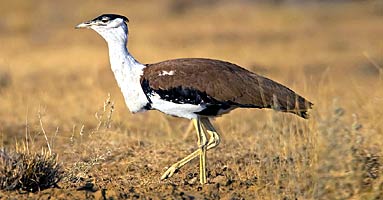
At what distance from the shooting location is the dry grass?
5.12m

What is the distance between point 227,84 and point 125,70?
0.80m

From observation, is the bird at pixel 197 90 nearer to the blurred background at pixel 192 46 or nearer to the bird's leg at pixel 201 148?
the bird's leg at pixel 201 148

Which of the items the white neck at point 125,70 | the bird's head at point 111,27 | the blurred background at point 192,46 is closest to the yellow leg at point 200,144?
the white neck at point 125,70

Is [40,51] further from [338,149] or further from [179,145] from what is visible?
[338,149]

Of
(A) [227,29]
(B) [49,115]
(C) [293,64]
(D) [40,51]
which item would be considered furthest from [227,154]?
(A) [227,29]

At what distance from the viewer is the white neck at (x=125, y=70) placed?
6059 mm

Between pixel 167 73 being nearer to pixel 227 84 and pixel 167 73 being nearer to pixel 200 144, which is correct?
pixel 227 84

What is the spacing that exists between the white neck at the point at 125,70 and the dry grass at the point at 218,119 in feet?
0.62

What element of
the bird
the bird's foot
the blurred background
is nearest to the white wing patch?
the bird

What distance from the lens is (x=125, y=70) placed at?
614cm

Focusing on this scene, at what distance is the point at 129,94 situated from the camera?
6.10 metres

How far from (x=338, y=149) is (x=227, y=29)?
17774 mm

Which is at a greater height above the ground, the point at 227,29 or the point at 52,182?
the point at 227,29

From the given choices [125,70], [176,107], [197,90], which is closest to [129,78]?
[125,70]
